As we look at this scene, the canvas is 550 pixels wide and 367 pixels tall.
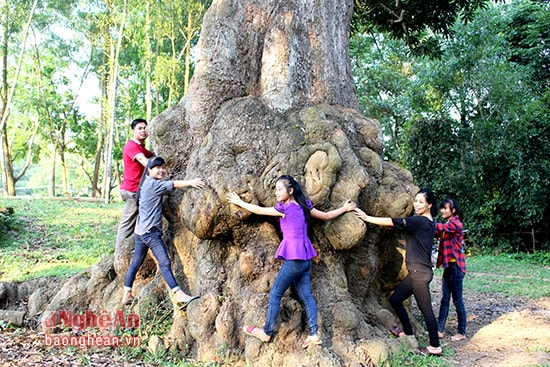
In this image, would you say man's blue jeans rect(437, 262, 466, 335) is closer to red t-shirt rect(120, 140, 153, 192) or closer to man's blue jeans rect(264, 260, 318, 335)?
man's blue jeans rect(264, 260, 318, 335)

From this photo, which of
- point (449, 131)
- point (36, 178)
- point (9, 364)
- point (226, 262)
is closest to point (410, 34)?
point (449, 131)

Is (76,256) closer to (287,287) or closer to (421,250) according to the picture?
(287,287)

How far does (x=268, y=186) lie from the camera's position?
5195mm

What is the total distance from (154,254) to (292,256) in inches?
66.8

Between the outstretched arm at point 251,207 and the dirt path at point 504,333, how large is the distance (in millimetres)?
2452

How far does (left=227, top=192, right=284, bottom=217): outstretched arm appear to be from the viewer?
16.1ft

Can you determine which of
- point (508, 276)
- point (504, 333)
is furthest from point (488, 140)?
point (504, 333)

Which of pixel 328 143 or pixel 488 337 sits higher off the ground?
pixel 328 143

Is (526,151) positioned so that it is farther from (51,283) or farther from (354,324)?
(51,283)

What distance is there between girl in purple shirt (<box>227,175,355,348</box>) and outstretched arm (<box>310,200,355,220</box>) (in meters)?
0.12

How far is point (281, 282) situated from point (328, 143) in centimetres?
160

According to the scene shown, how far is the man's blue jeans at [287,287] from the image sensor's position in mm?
4715

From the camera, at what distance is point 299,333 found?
16.1 ft

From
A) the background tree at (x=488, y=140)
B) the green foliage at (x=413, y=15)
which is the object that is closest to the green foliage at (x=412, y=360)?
the green foliage at (x=413, y=15)
